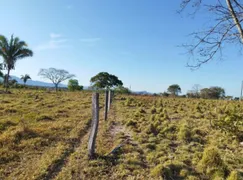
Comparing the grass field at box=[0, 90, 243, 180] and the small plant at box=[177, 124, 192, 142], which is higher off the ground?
the small plant at box=[177, 124, 192, 142]

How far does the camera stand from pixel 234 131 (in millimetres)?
5941

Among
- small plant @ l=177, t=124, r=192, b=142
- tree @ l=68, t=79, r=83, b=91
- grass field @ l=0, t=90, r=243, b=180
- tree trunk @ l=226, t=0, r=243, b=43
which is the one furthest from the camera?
tree @ l=68, t=79, r=83, b=91

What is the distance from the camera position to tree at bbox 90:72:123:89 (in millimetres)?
46906

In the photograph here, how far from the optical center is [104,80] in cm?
4691

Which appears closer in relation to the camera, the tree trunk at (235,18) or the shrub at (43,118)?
the tree trunk at (235,18)

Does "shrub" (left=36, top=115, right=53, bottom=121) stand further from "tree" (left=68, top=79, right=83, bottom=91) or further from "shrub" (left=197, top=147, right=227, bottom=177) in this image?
"tree" (left=68, top=79, right=83, bottom=91)

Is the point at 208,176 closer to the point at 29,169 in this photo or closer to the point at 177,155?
the point at 177,155

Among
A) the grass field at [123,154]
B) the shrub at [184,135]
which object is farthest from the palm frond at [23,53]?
the shrub at [184,135]

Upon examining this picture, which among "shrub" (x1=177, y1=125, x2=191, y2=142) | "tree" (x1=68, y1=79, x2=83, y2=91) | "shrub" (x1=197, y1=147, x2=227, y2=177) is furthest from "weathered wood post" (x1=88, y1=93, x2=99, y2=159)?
"tree" (x1=68, y1=79, x2=83, y2=91)

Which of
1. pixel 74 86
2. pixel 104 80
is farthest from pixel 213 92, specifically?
pixel 74 86

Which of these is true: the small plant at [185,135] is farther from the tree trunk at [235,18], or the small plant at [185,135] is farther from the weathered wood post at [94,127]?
the tree trunk at [235,18]

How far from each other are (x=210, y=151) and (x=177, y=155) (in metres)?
0.83

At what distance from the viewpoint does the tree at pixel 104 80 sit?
154ft

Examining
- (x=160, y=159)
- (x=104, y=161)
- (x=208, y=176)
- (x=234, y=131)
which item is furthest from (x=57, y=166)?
(x=234, y=131)
